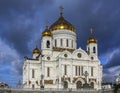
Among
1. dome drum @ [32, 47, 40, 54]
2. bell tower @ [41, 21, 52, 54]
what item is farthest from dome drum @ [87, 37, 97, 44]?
dome drum @ [32, 47, 40, 54]

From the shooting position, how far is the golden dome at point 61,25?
217ft

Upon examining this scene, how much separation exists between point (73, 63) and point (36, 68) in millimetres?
8127

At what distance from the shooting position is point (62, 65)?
60.4 metres

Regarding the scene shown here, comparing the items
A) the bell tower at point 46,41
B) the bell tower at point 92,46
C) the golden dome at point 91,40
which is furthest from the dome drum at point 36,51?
the golden dome at point 91,40

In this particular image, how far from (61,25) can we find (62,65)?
1063 centimetres

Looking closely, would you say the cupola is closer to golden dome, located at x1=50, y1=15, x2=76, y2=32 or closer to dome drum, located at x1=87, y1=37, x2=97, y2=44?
golden dome, located at x1=50, y1=15, x2=76, y2=32

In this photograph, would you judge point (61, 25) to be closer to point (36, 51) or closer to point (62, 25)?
point (62, 25)

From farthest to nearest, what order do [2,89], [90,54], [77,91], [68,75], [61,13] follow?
[61,13] < [90,54] < [68,75] < [77,91] < [2,89]

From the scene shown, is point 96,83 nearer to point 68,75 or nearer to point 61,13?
point 68,75

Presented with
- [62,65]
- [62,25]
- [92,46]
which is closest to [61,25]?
[62,25]

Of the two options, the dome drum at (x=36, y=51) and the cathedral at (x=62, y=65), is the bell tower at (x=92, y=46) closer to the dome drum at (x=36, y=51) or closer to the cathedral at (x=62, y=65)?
the cathedral at (x=62, y=65)

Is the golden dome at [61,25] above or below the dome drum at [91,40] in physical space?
above

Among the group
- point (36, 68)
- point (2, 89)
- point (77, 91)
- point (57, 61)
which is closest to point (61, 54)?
point (57, 61)

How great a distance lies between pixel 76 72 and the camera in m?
61.2
